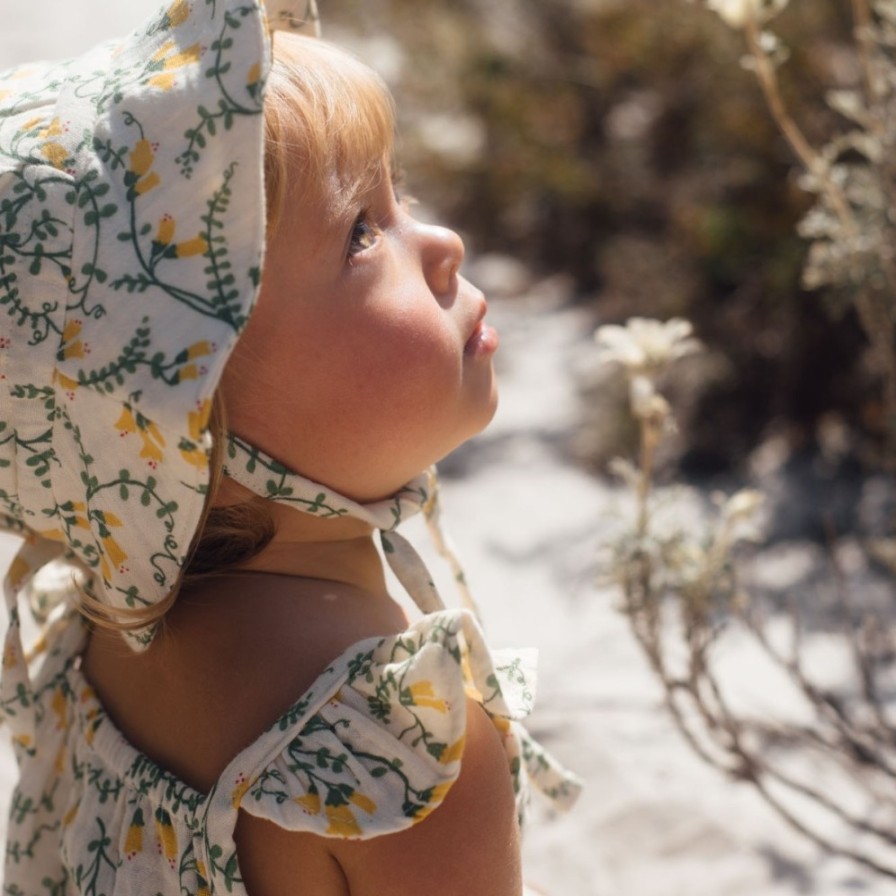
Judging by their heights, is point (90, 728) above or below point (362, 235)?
below

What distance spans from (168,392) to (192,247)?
0.14 m

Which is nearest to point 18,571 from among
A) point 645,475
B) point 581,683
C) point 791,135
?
point 645,475

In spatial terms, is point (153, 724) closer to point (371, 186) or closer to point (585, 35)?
point (371, 186)

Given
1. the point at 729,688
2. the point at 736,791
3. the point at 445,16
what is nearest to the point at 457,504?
the point at 729,688

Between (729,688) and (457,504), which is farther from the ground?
(729,688)

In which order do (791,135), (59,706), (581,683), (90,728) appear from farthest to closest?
(581,683)
(791,135)
(59,706)
(90,728)

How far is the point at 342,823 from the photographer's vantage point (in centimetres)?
104

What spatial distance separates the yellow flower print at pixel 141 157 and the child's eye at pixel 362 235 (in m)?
0.22

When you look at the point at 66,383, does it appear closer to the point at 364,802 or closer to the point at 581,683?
the point at 364,802

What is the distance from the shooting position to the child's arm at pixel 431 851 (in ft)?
3.50

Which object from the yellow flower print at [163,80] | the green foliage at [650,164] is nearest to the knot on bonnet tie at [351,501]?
the yellow flower print at [163,80]

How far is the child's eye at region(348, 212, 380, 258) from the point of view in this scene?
1.15m

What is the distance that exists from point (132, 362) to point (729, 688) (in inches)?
71.3

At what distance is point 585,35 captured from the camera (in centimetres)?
455
